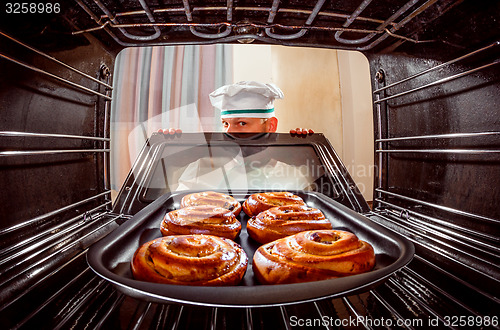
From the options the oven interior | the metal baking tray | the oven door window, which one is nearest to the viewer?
the metal baking tray

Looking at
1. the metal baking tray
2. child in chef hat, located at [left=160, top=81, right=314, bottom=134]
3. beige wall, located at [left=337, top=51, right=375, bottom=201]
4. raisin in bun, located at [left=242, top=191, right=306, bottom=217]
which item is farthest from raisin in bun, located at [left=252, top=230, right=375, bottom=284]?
beige wall, located at [left=337, top=51, right=375, bottom=201]

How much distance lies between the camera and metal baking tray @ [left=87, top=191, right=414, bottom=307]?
1.33 ft

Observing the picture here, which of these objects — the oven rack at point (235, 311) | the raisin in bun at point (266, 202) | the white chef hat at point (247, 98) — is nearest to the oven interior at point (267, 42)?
the oven rack at point (235, 311)

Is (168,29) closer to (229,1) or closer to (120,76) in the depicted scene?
(229,1)

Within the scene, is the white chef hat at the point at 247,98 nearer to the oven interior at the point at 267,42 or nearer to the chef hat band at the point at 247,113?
the chef hat band at the point at 247,113

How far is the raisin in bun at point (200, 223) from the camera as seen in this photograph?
2.75ft

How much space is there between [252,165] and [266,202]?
0.98ft

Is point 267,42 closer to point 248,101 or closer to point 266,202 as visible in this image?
point 266,202

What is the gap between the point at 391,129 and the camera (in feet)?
3.29

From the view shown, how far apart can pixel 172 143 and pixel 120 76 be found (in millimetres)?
2650

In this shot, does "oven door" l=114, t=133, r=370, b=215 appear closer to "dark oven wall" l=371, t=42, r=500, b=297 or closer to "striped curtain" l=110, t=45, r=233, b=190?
"dark oven wall" l=371, t=42, r=500, b=297

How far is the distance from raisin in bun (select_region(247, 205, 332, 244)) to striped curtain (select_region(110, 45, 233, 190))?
2.63m

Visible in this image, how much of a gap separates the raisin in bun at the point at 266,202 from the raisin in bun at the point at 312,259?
35cm

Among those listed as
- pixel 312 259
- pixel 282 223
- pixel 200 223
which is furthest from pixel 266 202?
pixel 312 259
